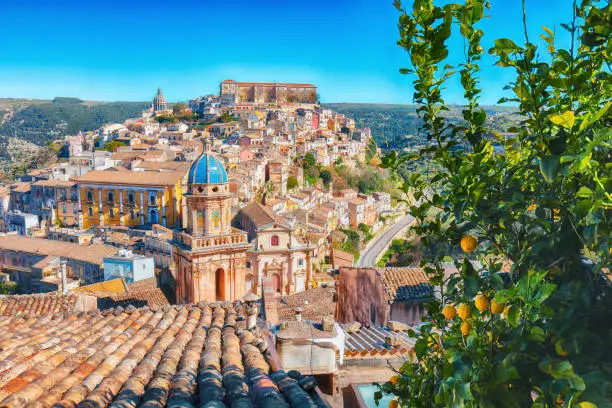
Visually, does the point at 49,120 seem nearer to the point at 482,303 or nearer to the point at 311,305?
the point at 311,305

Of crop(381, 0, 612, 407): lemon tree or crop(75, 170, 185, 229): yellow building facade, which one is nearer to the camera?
crop(381, 0, 612, 407): lemon tree

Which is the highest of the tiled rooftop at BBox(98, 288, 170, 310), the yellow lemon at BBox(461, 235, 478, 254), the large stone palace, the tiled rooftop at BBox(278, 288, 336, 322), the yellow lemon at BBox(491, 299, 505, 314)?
the large stone palace

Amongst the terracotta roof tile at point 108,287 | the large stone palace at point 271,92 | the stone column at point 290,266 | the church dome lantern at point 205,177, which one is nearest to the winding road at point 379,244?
the stone column at point 290,266

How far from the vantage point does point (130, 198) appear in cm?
4212

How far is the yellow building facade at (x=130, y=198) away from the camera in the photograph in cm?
4122

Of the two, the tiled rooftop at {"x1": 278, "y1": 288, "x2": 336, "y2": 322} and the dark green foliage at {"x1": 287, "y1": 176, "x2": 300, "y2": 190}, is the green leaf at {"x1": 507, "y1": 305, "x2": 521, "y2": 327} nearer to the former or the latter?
the tiled rooftop at {"x1": 278, "y1": 288, "x2": 336, "y2": 322}

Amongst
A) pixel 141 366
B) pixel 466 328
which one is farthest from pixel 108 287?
pixel 466 328

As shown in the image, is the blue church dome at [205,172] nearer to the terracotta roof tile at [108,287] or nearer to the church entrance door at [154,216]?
the terracotta roof tile at [108,287]

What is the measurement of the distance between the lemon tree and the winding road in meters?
40.1

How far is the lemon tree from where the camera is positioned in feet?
5.59

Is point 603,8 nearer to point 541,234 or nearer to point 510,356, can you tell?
point 541,234

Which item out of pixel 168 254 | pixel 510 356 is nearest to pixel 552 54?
pixel 510 356

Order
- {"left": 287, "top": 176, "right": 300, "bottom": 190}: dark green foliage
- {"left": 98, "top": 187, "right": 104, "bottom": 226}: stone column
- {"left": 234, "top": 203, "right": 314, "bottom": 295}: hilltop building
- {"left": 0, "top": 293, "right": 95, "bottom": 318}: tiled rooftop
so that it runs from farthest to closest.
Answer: {"left": 287, "top": 176, "right": 300, "bottom": 190}: dark green foliage → {"left": 98, "top": 187, "right": 104, "bottom": 226}: stone column → {"left": 234, "top": 203, "right": 314, "bottom": 295}: hilltop building → {"left": 0, "top": 293, "right": 95, "bottom": 318}: tiled rooftop

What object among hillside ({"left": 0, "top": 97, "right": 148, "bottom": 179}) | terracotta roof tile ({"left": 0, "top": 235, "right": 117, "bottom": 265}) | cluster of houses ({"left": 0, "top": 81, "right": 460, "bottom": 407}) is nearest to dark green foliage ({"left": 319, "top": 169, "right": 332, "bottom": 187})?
cluster of houses ({"left": 0, "top": 81, "right": 460, "bottom": 407})
